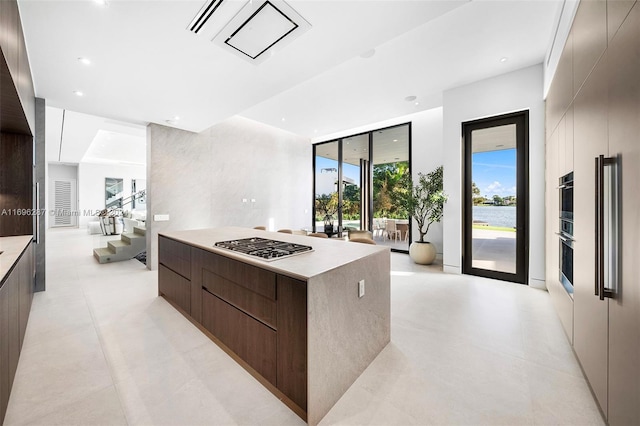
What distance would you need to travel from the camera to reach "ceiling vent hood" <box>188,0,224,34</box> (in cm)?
201

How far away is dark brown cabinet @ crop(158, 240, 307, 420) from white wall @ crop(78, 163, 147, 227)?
1107 cm

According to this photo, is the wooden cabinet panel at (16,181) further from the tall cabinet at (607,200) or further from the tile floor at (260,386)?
the tall cabinet at (607,200)

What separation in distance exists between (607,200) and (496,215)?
3146mm

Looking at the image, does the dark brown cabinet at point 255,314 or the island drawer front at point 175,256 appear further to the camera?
the island drawer front at point 175,256

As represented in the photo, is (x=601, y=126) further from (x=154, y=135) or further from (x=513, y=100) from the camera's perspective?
(x=154, y=135)

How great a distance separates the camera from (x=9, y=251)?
2.19 m

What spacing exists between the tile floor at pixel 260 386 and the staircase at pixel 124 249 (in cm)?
247

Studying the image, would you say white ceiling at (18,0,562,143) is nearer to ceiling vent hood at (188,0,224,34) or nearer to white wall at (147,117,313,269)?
ceiling vent hood at (188,0,224,34)

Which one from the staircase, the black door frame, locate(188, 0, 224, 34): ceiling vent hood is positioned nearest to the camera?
locate(188, 0, 224, 34): ceiling vent hood

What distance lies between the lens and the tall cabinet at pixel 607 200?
112cm

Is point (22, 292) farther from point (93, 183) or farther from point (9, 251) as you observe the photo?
point (93, 183)

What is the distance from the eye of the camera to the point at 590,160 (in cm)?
166

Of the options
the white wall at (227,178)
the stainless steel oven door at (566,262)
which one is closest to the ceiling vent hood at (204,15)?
the white wall at (227,178)

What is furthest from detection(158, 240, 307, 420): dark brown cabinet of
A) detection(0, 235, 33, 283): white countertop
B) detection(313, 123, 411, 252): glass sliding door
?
detection(313, 123, 411, 252): glass sliding door
